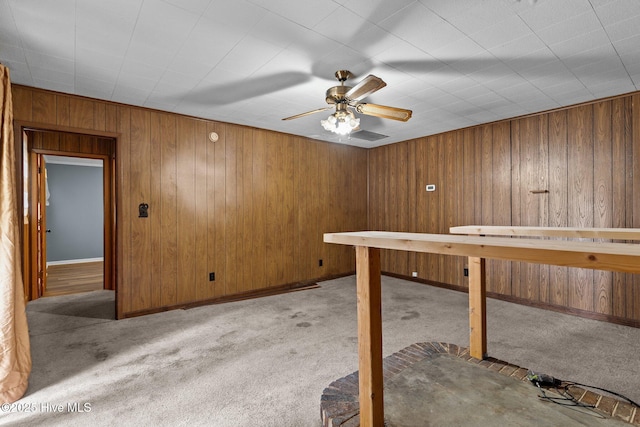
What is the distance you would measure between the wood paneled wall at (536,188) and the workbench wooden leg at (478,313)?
232cm

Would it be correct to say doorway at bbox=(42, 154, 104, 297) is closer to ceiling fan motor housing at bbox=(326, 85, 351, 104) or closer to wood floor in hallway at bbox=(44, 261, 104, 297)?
wood floor in hallway at bbox=(44, 261, 104, 297)

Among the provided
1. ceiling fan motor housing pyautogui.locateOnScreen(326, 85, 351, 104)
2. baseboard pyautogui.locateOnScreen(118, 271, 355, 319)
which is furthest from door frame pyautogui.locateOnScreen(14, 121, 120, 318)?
ceiling fan motor housing pyautogui.locateOnScreen(326, 85, 351, 104)

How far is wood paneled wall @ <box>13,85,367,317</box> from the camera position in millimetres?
3529

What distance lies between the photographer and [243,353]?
8.66 ft

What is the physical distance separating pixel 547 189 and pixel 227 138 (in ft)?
14.1

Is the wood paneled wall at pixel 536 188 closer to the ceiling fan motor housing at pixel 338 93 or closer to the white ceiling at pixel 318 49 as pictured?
the white ceiling at pixel 318 49

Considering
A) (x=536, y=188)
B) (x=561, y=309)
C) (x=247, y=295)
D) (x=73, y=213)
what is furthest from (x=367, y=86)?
(x=73, y=213)

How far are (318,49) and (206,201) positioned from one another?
2617 millimetres

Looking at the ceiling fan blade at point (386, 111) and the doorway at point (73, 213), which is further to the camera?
the doorway at point (73, 213)

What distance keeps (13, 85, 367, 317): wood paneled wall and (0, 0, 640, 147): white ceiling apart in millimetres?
325

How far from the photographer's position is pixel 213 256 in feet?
13.8

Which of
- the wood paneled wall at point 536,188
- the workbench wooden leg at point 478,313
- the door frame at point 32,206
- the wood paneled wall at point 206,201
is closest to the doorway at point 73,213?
the door frame at point 32,206

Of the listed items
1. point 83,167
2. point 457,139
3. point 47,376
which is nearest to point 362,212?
point 457,139

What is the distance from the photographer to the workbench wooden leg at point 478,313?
2123mm
